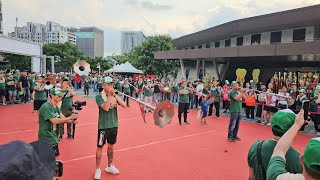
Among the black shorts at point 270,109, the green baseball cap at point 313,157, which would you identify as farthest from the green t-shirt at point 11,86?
the green baseball cap at point 313,157

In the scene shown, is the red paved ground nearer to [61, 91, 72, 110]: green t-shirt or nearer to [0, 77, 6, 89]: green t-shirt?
[61, 91, 72, 110]: green t-shirt

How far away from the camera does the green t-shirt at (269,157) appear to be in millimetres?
2512

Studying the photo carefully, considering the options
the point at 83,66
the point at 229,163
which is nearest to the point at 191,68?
the point at 83,66

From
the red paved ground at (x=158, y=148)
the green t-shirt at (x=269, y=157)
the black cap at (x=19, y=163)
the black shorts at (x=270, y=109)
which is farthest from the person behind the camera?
the black shorts at (x=270, y=109)

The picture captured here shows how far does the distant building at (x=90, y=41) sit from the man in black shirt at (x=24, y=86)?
135342 mm

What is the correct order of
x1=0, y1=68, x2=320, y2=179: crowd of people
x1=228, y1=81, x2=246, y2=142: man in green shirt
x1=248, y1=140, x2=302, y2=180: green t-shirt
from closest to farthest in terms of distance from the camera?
x1=0, y1=68, x2=320, y2=179: crowd of people < x1=248, y1=140, x2=302, y2=180: green t-shirt < x1=228, y1=81, x2=246, y2=142: man in green shirt

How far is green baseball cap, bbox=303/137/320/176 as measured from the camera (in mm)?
1552

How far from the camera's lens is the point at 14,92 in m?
15.3

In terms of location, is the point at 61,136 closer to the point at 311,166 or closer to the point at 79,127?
the point at 79,127

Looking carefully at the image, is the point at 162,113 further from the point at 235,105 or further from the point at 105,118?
the point at 235,105

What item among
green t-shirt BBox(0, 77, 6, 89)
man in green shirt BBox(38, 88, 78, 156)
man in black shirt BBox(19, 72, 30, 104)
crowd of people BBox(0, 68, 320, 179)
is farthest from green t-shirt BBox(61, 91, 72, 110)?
man in black shirt BBox(19, 72, 30, 104)

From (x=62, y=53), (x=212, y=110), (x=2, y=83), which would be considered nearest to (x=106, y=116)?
(x=212, y=110)

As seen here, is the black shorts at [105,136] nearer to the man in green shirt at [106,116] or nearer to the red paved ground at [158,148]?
the man in green shirt at [106,116]

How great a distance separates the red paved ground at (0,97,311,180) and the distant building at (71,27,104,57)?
143m
